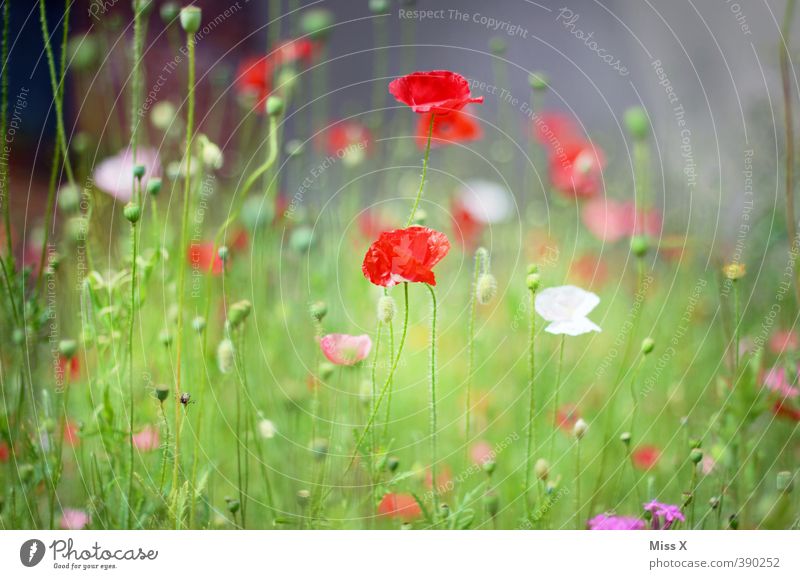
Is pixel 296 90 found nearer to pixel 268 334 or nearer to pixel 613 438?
pixel 268 334

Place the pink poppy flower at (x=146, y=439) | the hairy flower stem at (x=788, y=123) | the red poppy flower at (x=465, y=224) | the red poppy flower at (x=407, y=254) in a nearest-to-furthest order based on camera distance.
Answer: the red poppy flower at (x=407, y=254) → the pink poppy flower at (x=146, y=439) → the hairy flower stem at (x=788, y=123) → the red poppy flower at (x=465, y=224)

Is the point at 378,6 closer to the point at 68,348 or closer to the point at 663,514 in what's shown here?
the point at 68,348

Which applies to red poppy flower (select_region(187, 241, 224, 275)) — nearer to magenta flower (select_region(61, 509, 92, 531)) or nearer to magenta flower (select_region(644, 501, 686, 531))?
magenta flower (select_region(61, 509, 92, 531))

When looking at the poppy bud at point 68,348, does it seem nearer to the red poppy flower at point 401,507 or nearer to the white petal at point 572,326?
the red poppy flower at point 401,507

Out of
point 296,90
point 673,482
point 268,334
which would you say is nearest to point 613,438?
point 673,482

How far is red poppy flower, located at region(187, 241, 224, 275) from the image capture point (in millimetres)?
928

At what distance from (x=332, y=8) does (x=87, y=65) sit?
275 millimetres

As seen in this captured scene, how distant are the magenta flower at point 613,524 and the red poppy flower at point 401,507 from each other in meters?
0.17

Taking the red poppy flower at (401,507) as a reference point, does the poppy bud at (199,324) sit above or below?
above

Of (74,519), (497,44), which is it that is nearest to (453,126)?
(497,44)

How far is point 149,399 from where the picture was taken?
2.86 ft

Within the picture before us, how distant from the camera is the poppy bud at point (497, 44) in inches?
36.0

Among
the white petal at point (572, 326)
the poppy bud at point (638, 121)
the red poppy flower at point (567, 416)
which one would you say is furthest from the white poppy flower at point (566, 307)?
the poppy bud at point (638, 121)

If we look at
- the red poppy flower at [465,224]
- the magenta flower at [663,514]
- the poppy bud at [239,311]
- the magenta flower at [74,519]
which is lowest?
the magenta flower at [74,519]
